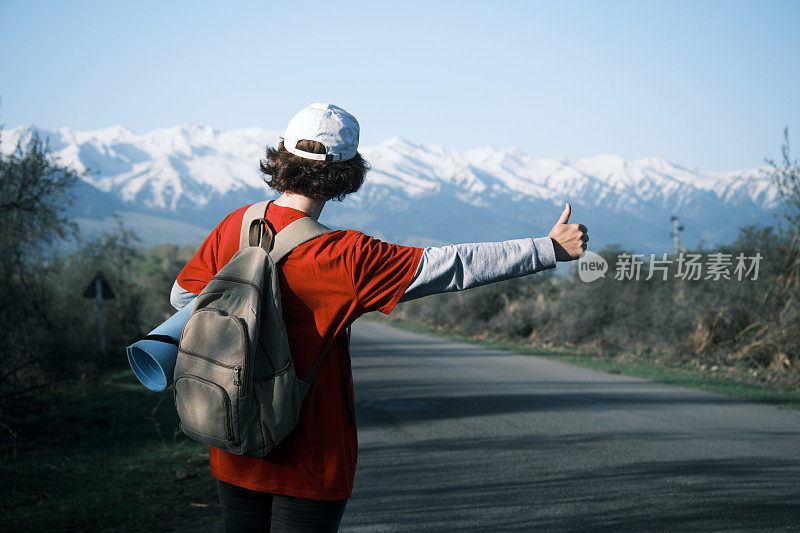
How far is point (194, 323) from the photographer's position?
215 cm

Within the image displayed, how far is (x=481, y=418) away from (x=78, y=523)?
5031mm

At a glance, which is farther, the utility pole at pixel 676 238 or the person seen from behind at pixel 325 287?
the utility pole at pixel 676 238

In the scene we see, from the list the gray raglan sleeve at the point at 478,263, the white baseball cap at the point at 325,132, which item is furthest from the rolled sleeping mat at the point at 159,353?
the gray raglan sleeve at the point at 478,263

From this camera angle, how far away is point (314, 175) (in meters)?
2.31

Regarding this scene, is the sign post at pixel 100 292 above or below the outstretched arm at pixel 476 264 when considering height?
below

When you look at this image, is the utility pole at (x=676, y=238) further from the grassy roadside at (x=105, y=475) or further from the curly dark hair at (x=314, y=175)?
the curly dark hair at (x=314, y=175)

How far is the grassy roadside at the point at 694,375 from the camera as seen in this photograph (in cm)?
1092

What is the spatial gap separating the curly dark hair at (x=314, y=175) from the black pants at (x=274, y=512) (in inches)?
38.0

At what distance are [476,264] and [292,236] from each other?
57 cm

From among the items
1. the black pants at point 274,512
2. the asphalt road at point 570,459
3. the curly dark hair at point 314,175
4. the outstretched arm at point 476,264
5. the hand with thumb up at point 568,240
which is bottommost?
the asphalt road at point 570,459

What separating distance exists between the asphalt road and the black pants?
2642 millimetres

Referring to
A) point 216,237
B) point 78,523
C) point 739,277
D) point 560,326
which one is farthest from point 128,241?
point 216,237

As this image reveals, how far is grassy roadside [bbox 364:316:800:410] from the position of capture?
35.8 ft

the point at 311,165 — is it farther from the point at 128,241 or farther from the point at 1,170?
the point at 128,241
